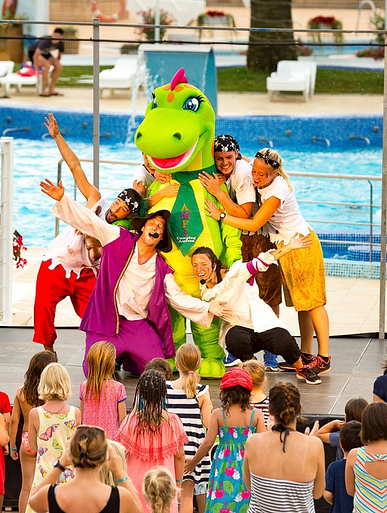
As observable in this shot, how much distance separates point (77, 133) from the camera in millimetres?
19172

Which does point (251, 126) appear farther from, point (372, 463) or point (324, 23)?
point (372, 463)

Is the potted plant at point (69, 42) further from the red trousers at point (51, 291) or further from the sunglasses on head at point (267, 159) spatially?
the sunglasses on head at point (267, 159)

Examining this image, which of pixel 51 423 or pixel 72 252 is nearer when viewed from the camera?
pixel 51 423

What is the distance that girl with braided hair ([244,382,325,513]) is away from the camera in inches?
146

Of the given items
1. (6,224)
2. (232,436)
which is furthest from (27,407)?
(6,224)

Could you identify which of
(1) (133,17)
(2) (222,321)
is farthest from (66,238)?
(1) (133,17)

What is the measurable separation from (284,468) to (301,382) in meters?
2.24

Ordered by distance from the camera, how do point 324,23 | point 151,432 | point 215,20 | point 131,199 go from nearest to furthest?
point 151,432
point 131,199
point 324,23
point 215,20

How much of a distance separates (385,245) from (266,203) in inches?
49.9

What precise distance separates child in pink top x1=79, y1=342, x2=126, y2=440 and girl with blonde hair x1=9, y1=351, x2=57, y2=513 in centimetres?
20

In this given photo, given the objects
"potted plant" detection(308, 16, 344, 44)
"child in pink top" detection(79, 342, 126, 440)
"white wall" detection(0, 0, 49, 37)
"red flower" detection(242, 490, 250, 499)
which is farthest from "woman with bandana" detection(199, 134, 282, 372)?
"white wall" detection(0, 0, 49, 37)

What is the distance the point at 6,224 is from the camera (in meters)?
7.36

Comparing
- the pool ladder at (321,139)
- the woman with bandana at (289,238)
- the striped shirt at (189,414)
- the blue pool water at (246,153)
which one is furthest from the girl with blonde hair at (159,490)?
the pool ladder at (321,139)

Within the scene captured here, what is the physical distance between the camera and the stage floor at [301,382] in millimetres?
5629
